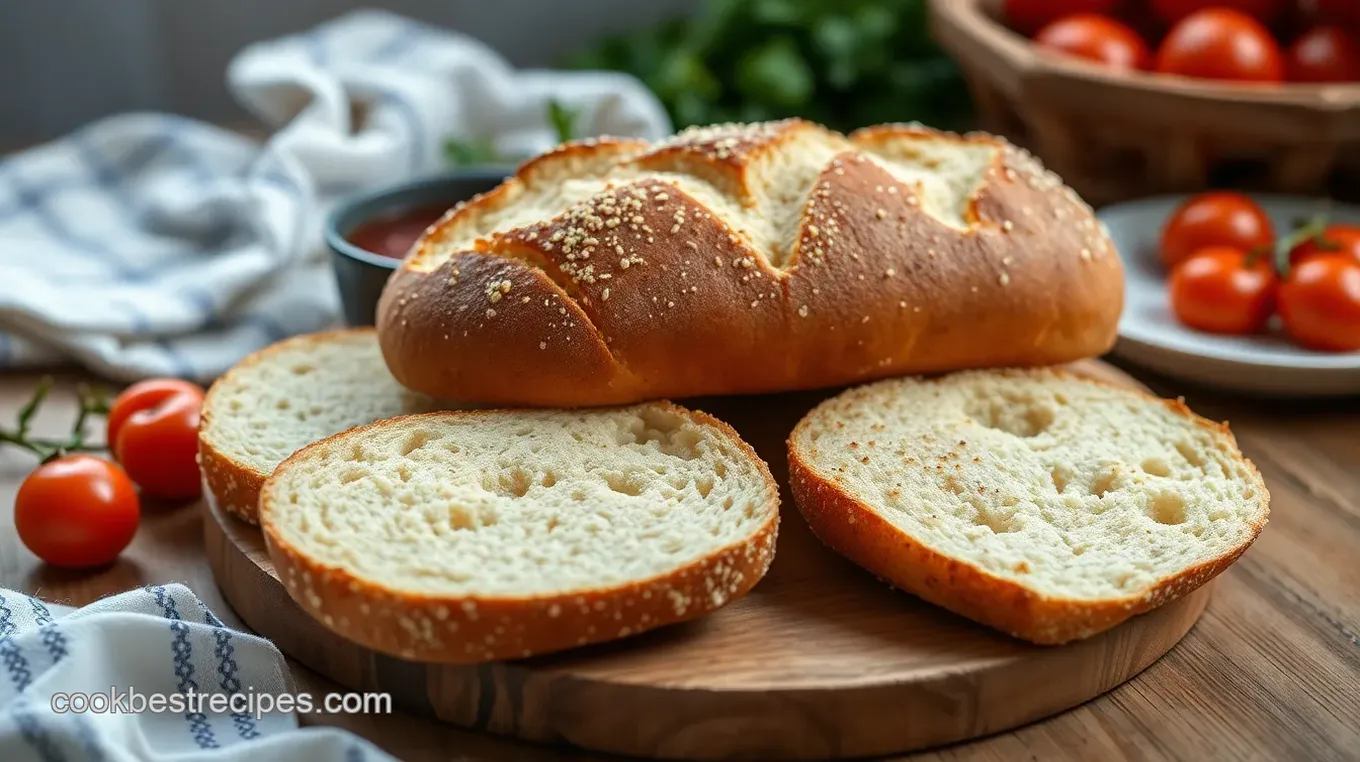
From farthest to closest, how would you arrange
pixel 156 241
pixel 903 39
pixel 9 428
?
pixel 903 39 < pixel 156 241 < pixel 9 428

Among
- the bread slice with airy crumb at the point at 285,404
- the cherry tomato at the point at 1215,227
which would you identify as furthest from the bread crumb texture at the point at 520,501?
A: the cherry tomato at the point at 1215,227

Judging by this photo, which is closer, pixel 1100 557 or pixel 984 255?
pixel 1100 557

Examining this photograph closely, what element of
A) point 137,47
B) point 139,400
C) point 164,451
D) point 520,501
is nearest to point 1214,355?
point 520,501

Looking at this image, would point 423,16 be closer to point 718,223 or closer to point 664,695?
point 718,223

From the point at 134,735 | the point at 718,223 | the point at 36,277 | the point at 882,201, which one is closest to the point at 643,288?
the point at 718,223

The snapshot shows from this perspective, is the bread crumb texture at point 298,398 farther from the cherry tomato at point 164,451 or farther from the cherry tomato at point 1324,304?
the cherry tomato at point 1324,304

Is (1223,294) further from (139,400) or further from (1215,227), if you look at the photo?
(139,400)
